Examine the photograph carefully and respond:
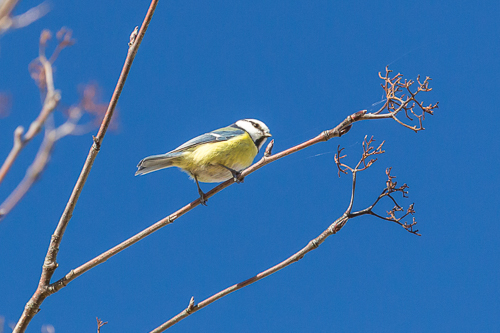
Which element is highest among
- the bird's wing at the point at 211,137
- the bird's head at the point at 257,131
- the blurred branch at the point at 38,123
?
the bird's head at the point at 257,131

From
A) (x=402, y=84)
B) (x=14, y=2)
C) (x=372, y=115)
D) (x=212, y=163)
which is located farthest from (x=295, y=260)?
(x=212, y=163)

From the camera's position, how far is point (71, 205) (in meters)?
2.31

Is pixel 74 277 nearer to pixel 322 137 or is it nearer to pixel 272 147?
pixel 272 147

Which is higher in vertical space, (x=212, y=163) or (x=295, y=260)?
(x=212, y=163)

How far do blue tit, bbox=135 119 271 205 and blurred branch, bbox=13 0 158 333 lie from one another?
144cm

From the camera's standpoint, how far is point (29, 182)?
1.45 meters

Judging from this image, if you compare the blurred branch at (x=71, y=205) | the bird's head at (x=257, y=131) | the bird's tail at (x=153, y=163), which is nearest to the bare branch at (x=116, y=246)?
the blurred branch at (x=71, y=205)

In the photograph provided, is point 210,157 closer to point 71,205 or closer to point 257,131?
point 257,131

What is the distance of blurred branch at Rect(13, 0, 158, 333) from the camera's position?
6.86 feet

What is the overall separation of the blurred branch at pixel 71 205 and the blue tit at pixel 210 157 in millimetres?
1443

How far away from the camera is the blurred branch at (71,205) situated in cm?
209

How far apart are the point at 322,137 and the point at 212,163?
1.72 m

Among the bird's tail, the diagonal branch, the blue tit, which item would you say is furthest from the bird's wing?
the diagonal branch

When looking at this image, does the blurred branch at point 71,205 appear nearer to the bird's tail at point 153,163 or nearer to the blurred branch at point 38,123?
the blurred branch at point 38,123
